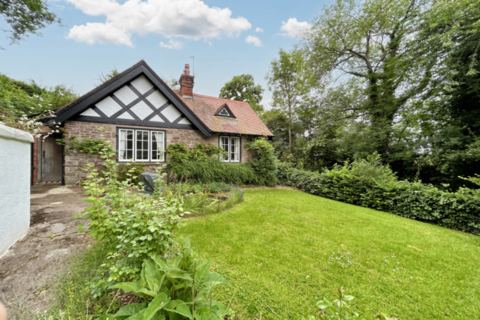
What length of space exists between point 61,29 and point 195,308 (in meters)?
11.1

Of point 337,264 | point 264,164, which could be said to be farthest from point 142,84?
point 337,264

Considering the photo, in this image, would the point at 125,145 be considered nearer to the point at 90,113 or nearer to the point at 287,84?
the point at 90,113

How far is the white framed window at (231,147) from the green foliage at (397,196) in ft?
13.8

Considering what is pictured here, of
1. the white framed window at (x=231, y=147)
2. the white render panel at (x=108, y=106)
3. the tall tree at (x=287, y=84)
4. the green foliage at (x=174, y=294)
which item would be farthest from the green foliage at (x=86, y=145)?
the tall tree at (x=287, y=84)

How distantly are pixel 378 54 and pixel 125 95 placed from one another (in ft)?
49.9

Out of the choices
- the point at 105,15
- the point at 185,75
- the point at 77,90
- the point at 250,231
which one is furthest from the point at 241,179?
the point at 77,90

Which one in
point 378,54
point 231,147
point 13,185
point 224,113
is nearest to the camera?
point 13,185

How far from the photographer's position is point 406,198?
20.6 ft

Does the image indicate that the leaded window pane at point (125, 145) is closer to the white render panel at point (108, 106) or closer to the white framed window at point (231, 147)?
the white render panel at point (108, 106)

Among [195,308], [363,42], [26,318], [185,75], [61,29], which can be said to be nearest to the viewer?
[195,308]

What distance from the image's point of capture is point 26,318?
148 cm

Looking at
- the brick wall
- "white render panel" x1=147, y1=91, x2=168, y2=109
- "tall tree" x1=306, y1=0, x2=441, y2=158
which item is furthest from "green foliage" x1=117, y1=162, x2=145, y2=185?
"tall tree" x1=306, y1=0, x2=441, y2=158

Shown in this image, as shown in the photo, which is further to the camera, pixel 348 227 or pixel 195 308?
pixel 348 227

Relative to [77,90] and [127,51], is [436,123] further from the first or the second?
[77,90]
